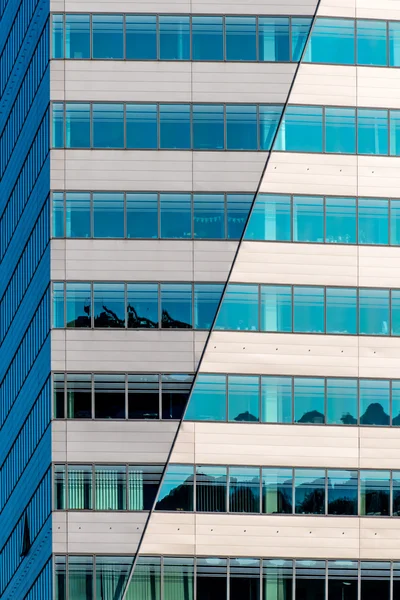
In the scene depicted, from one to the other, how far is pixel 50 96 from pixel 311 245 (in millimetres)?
11410

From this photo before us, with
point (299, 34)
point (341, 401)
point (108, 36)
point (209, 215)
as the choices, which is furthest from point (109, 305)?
point (299, 34)

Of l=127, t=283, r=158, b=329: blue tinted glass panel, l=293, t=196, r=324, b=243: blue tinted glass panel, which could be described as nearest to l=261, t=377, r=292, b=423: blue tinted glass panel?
l=127, t=283, r=158, b=329: blue tinted glass panel

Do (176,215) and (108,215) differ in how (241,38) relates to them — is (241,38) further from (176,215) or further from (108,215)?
(108,215)

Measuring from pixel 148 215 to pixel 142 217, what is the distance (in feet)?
0.78

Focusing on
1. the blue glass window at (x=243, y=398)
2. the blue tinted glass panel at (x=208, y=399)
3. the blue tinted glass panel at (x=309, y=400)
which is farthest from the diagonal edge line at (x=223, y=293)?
the blue tinted glass panel at (x=309, y=400)

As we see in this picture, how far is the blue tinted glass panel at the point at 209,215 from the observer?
84062 mm

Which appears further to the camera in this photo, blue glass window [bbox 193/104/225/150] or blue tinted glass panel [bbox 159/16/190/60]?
blue tinted glass panel [bbox 159/16/190/60]

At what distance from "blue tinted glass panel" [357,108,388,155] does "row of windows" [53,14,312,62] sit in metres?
3.54

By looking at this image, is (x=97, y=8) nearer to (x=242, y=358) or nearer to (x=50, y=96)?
(x=50, y=96)

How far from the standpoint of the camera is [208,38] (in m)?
85.8

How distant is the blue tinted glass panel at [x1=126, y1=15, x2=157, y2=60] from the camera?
3366 inches

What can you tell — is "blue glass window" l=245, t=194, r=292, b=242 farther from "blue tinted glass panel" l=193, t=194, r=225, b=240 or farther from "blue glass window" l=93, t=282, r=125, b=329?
"blue glass window" l=93, t=282, r=125, b=329

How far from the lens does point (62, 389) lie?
82.9 meters

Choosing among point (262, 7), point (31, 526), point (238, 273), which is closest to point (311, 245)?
point (238, 273)
